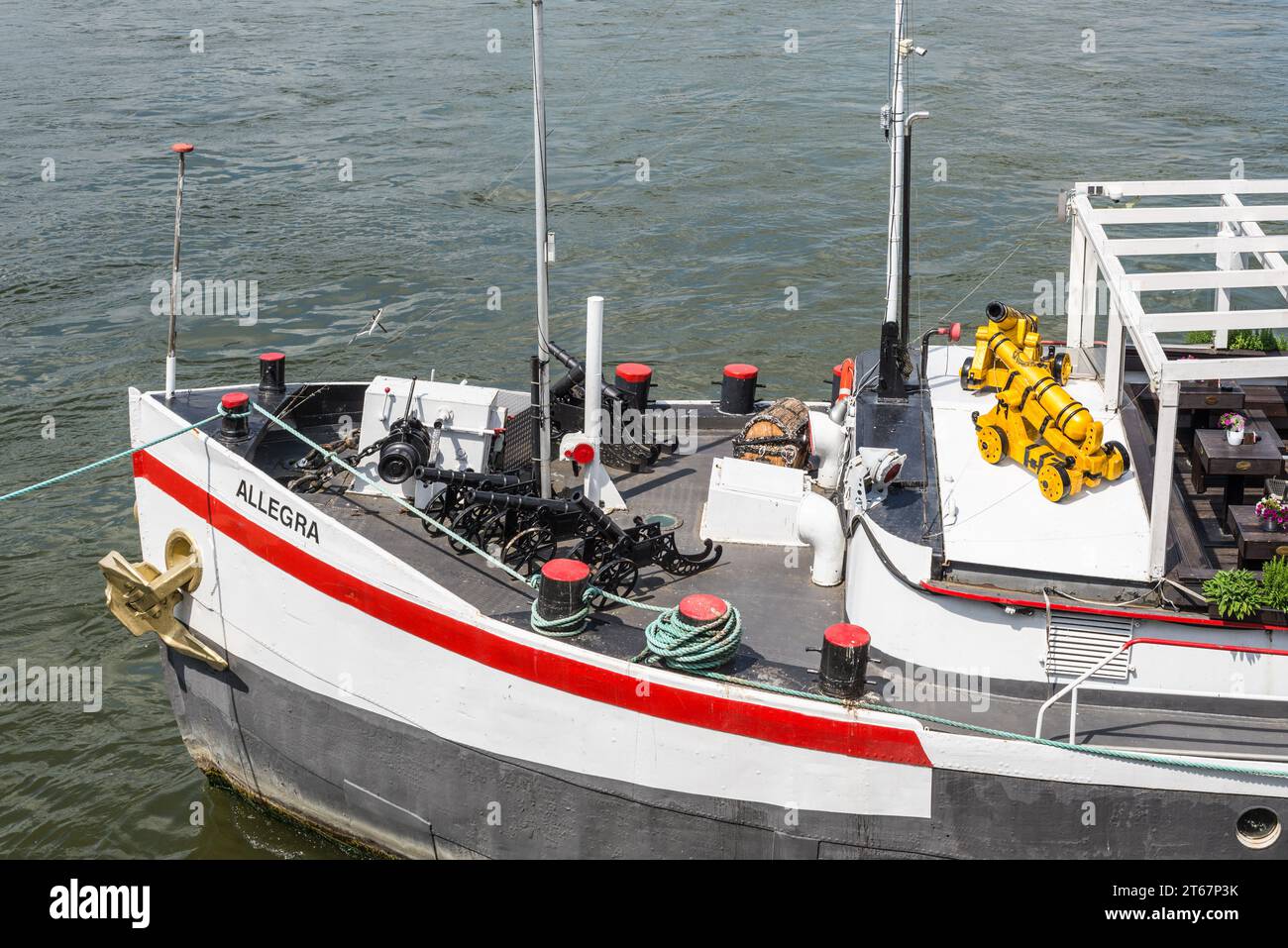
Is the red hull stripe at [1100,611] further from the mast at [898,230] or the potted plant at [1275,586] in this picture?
the mast at [898,230]

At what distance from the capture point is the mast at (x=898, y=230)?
11.9 m

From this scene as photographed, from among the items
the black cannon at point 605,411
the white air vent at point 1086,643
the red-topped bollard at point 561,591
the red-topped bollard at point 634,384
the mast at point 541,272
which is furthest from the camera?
the red-topped bollard at point 634,384

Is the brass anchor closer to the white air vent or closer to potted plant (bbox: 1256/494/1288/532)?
the white air vent

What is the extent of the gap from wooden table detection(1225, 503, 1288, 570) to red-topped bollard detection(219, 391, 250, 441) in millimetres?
8518

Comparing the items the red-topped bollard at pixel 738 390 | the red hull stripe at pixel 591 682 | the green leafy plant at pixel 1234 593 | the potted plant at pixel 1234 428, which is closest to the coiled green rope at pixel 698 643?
the red hull stripe at pixel 591 682

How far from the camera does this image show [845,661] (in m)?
9.72

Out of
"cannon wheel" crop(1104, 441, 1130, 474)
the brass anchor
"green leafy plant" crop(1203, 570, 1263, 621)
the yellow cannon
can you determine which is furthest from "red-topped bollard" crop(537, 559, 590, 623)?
"green leafy plant" crop(1203, 570, 1263, 621)

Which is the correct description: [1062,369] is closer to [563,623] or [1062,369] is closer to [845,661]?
[845,661]

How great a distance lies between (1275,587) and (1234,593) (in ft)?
0.85

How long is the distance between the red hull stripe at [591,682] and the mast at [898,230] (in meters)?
3.69
